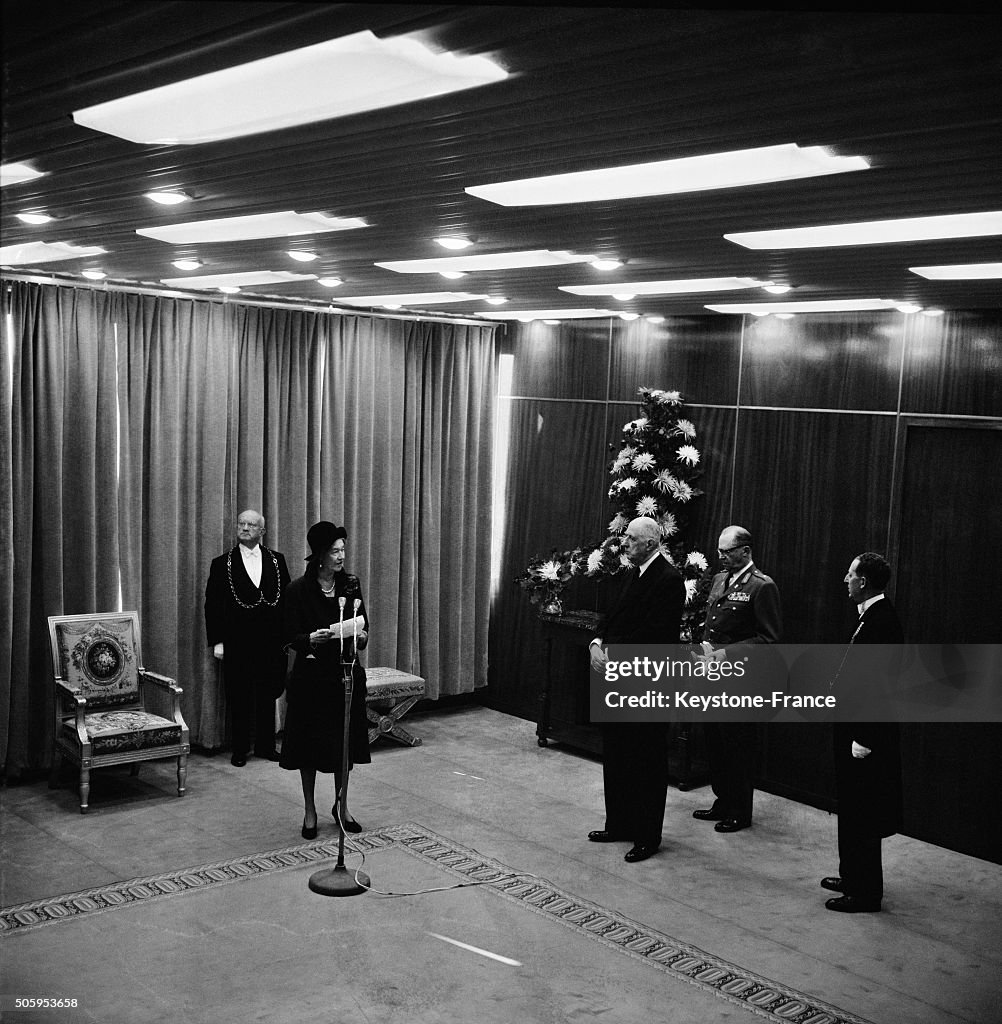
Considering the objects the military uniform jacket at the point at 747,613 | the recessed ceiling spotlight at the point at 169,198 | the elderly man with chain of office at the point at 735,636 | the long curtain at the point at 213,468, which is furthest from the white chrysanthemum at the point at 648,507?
the recessed ceiling spotlight at the point at 169,198

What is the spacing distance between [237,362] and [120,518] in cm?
124

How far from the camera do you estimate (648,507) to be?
6953 mm

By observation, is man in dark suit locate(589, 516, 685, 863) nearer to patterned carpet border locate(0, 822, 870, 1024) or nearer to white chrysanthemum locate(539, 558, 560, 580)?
patterned carpet border locate(0, 822, 870, 1024)

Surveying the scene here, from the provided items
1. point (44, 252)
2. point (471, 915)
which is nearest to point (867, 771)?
point (471, 915)

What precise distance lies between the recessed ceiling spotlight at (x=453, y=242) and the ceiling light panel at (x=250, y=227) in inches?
14.0

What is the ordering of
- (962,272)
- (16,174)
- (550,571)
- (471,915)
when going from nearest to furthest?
(16,174), (962,272), (471,915), (550,571)

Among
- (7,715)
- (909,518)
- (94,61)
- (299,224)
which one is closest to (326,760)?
(7,715)

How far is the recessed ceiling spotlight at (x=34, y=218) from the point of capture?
161 inches

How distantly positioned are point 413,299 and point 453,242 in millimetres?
2599

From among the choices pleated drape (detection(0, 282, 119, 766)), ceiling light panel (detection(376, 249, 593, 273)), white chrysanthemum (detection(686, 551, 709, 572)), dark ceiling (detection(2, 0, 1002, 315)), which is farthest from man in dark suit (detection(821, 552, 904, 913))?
pleated drape (detection(0, 282, 119, 766))

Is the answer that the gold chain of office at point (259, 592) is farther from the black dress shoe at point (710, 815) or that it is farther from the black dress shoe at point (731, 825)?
the black dress shoe at point (731, 825)

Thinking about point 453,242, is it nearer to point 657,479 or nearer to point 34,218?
point 34,218

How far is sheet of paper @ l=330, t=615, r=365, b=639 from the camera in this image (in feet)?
17.4

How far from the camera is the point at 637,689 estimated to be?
244 inches
